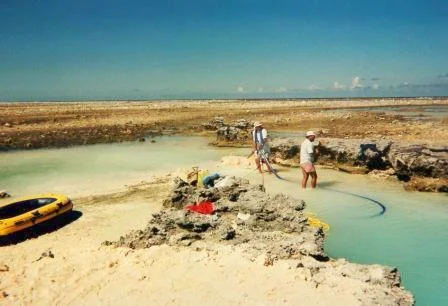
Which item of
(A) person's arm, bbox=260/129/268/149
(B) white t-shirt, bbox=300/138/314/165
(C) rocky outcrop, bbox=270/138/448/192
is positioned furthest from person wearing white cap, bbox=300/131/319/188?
(C) rocky outcrop, bbox=270/138/448/192

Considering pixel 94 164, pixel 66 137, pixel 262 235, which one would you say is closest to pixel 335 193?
pixel 262 235

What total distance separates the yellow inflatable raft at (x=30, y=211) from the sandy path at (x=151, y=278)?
56cm

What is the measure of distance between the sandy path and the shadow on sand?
353 mm

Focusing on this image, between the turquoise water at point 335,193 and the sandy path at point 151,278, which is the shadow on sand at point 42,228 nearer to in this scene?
the sandy path at point 151,278

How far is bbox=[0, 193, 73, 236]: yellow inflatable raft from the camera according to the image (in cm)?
1000

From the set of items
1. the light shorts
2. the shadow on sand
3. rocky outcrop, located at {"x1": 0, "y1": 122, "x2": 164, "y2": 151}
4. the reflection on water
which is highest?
the light shorts

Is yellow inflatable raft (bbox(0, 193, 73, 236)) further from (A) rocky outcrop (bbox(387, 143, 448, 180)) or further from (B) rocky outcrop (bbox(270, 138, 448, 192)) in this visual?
(A) rocky outcrop (bbox(387, 143, 448, 180))

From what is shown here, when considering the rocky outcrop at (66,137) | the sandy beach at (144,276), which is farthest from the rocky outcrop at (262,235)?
the rocky outcrop at (66,137)

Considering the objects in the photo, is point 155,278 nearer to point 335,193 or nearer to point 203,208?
point 203,208

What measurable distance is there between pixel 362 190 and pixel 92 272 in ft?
30.5

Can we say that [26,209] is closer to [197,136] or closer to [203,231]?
[203,231]

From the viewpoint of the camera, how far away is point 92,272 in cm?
788

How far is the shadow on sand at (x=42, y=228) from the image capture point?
33.0 ft

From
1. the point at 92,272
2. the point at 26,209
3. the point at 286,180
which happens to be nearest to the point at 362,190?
the point at 286,180
